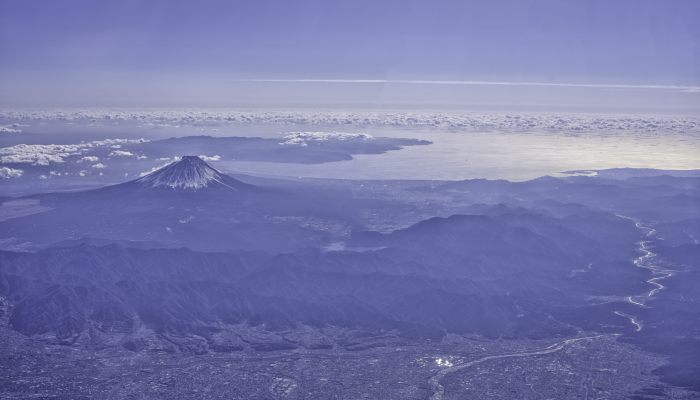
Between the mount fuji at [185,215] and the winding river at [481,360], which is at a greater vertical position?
the mount fuji at [185,215]

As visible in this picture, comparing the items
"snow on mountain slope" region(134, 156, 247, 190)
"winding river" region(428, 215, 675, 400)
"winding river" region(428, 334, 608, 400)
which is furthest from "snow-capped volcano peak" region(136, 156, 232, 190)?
"winding river" region(428, 334, 608, 400)

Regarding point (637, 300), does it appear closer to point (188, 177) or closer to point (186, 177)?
point (188, 177)

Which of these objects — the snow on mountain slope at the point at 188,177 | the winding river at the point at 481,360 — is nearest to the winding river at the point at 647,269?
the winding river at the point at 481,360

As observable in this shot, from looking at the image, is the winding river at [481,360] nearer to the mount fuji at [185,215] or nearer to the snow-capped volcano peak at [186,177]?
the mount fuji at [185,215]

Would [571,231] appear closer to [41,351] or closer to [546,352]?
[546,352]

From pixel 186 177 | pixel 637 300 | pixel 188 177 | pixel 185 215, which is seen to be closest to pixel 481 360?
pixel 637 300

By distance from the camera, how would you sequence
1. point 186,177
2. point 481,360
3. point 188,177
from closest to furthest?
1. point 481,360
2. point 188,177
3. point 186,177

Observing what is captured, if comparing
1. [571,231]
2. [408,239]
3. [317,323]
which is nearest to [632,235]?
[571,231]

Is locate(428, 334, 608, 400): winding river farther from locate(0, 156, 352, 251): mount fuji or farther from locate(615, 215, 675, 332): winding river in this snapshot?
locate(0, 156, 352, 251): mount fuji
